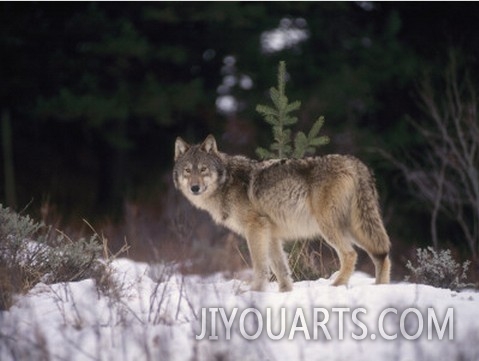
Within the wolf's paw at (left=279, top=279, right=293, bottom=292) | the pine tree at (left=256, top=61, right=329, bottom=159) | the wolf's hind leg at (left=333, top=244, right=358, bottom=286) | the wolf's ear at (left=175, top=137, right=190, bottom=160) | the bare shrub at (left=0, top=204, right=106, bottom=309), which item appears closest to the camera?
the bare shrub at (left=0, top=204, right=106, bottom=309)

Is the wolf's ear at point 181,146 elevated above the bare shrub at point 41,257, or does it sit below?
above

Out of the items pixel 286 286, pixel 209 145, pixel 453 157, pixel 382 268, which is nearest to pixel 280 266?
pixel 286 286

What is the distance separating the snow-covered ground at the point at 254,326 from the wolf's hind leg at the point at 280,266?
980 mm

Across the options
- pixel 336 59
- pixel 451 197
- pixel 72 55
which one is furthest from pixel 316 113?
pixel 72 55

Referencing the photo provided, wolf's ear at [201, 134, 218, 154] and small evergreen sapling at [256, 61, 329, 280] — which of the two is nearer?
wolf's ear at [201, 134, 218, 154]

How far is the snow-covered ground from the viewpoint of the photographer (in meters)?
5.07

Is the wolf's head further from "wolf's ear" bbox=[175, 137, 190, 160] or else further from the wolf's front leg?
the wolf's front leg

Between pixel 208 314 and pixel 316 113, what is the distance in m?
13.4

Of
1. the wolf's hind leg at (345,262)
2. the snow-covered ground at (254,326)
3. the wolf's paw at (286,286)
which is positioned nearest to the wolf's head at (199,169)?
the wolf's paw at (286,286)

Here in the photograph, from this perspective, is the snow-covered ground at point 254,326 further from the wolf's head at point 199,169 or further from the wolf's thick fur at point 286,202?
the wolf's head at point 199,169

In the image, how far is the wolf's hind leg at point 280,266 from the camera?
7312 millimetres

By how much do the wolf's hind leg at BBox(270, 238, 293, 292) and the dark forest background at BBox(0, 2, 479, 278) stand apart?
10386mm

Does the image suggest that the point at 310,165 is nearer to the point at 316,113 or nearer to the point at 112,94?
the point at 316,113

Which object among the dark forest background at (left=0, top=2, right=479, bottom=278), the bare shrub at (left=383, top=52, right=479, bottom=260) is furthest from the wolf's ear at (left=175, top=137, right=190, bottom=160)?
the dark forest background at (left=0, top=2, right=479, bottom=278)
